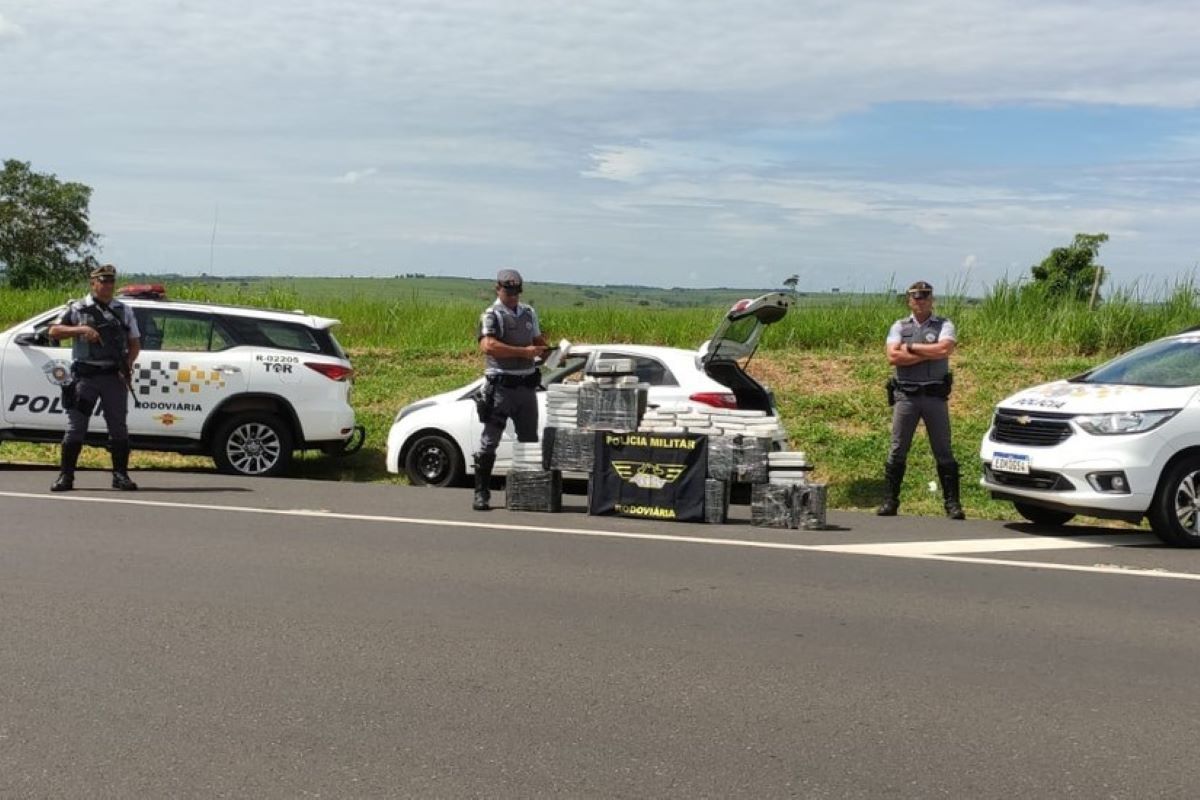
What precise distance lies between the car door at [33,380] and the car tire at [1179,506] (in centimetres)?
976

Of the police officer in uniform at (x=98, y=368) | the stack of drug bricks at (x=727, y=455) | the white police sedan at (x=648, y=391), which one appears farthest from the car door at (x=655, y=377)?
the police officer in uniform at (x=98, y=368)

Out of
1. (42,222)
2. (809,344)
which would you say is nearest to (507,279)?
(809,344)

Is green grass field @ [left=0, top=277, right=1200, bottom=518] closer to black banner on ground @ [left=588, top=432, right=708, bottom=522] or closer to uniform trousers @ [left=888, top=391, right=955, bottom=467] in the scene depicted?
uniform trousers @ [left=888, top=391, right=955, bottom=467]

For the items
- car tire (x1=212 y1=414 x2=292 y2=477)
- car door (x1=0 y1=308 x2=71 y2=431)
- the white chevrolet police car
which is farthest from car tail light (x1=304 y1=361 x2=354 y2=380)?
car door (x1=0 y1=308 x2=71 y2=431)

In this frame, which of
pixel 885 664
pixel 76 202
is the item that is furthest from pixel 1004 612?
pixel 76 202

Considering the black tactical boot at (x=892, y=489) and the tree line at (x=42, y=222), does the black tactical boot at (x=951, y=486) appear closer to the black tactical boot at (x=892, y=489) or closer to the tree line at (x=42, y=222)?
the black tactical boot at (x=892, y=489)

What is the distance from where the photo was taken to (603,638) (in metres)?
6.72

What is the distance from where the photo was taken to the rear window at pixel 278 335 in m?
13.8

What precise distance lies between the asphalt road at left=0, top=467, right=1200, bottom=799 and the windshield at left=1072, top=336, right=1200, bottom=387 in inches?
55.3

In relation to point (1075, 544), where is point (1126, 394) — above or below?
above

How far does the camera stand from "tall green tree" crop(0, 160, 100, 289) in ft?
219

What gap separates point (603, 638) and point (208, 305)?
27.7ft

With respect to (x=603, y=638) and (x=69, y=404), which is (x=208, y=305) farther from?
(x=603, y=638)

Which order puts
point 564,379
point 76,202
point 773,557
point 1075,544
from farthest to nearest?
point 76,202 < point 564,379 < point 1075,544 < point 773,557
